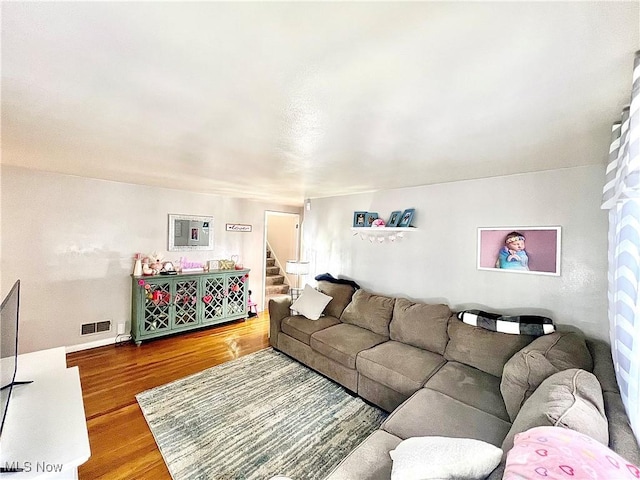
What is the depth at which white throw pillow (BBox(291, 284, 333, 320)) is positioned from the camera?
11.3 ft

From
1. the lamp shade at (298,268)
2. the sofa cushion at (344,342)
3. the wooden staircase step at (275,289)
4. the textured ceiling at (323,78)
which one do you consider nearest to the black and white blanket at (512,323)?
the sofa cushion at (344,342)

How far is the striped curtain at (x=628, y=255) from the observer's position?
99 centimetres

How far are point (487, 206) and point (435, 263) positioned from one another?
0.81 meters

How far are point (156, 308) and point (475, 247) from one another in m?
4.11

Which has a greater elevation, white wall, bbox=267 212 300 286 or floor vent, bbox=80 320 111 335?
white wall, bbox=267 212 300 286

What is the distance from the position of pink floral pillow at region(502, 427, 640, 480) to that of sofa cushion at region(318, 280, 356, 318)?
2.68 m

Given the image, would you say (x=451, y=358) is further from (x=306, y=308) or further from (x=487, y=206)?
(x=306, y=308)

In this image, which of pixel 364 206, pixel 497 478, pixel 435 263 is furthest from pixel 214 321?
pixel 497 478

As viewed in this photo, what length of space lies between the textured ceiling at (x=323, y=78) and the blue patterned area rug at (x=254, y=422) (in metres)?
2.21

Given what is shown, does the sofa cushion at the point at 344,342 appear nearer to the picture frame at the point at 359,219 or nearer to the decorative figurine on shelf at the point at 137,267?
the picture frame at the point at 359,219

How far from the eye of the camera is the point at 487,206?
2699 mm

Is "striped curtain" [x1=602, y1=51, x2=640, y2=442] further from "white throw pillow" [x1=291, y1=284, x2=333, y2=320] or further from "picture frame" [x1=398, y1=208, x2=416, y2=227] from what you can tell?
"white throw pillow" [x1=291, y1=284, x2=333, y2=320]

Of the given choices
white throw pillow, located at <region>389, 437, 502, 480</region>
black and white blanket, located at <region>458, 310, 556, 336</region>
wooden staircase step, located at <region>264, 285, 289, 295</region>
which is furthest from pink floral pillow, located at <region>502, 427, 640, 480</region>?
wooden staircase step, located at <region>264, 285, 289, 295</region>

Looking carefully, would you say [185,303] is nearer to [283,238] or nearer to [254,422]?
[254,422]
